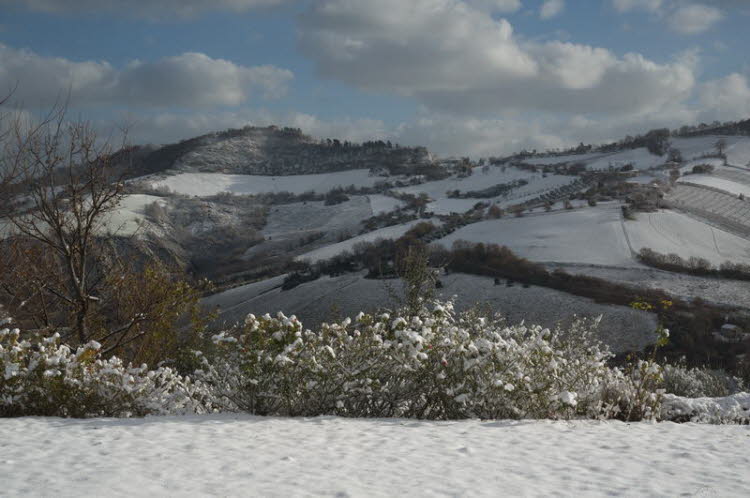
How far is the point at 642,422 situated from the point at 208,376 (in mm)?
5831

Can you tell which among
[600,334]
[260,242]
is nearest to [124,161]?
[600,334]

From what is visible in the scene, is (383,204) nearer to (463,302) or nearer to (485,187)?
(485,187)

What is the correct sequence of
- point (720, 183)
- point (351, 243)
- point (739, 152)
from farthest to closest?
point (739, 152) < point (720, 183) < point (351, 243)

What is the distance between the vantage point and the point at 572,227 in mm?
47406

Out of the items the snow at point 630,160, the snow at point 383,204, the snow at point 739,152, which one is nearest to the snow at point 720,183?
the snow at point 739,152

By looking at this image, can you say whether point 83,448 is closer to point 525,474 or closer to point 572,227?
point 525,474

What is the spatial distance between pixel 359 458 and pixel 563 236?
41.1m

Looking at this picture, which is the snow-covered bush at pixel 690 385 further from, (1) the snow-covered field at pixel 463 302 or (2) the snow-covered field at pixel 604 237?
(2) the snow-covered field at pixel 604 237

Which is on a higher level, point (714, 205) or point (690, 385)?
point (714, 205)

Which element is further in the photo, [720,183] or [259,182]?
[259,182]

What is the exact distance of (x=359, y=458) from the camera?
20.5ft

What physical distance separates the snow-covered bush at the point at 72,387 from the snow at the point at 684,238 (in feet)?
122

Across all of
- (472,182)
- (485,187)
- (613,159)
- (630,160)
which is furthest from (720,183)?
(472,182)

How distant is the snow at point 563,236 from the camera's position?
3956 centimetres
